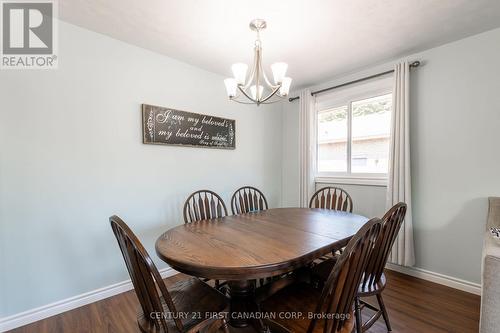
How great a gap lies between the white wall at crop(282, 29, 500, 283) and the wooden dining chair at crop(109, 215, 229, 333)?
7.47 ft

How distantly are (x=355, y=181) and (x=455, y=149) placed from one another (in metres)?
1.02

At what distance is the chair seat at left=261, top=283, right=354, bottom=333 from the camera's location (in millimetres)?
1045

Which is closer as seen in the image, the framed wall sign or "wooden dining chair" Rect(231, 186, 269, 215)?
the framed wall sign

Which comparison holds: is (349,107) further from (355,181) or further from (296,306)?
(296,306)

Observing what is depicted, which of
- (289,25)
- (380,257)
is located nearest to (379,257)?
(380,257)

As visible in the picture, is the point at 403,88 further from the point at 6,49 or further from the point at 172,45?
the point at 6,49

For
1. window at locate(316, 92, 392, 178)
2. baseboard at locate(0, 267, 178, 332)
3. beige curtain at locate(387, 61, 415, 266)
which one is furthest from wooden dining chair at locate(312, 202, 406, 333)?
baseboard at locate(0, 267, 178, 332)

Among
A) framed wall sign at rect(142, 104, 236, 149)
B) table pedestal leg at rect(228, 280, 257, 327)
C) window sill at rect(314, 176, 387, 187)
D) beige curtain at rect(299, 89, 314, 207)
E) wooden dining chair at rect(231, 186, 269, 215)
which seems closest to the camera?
table pedestal leg at rect(228, 280, 257, 327)

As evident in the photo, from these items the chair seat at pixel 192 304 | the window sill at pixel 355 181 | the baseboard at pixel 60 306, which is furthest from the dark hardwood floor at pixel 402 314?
the window sill at pixel 355 181

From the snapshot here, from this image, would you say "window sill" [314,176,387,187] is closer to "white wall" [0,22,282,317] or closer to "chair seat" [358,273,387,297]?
"chair seat" [358,273,387,297]

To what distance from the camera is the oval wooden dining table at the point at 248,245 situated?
1048mm

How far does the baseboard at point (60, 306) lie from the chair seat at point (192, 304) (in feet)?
3.71

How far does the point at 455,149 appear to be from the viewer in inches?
86.3

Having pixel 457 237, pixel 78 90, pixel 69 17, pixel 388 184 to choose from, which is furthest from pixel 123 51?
pixel 457 237
